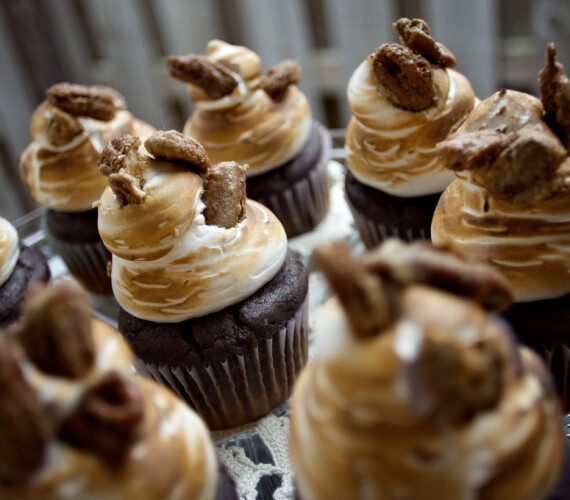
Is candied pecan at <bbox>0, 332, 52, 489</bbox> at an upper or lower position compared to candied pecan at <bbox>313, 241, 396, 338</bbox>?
lower

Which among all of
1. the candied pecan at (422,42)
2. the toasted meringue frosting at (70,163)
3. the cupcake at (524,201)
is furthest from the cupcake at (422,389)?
the toasted meringue frosting at (70,163)

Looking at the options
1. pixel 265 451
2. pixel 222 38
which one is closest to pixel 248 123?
pixel 265 451

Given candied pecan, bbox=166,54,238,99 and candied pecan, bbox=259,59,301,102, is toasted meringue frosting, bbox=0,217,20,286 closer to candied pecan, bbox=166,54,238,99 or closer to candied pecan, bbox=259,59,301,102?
candied pecan, bbox=166,54,238,99

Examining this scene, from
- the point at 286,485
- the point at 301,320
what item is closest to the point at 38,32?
the point at 301,320

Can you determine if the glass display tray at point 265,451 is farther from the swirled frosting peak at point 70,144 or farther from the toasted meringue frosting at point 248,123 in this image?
the swirled frosting peak at point 70,144

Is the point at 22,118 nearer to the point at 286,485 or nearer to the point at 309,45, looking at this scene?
the point at 309,45

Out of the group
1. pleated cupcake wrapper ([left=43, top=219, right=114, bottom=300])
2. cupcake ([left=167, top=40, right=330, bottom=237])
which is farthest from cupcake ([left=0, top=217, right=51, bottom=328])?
cupcake ([left=167, top=40, right=330, bottom=237])
